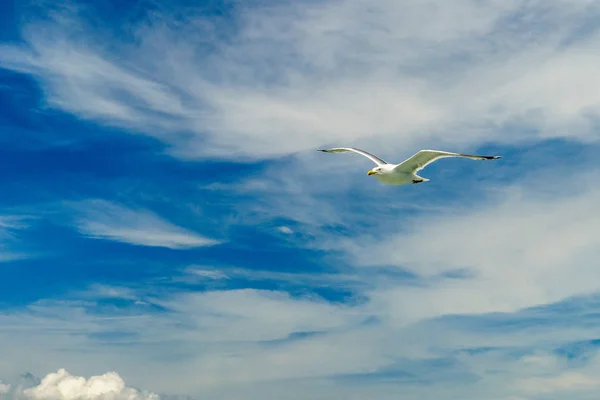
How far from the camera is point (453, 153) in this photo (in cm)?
6531

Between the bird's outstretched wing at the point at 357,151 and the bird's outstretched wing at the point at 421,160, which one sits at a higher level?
the bird's outstretched wing at the point at 357,151

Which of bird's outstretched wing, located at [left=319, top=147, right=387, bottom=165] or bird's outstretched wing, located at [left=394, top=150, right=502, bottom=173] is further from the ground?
bird's outstretched wing, located at [left=319, top=147, right=387, bottom=165]

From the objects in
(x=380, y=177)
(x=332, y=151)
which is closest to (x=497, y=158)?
(x=380, y=177)

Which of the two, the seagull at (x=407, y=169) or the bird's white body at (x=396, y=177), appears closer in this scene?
the seagull at (x=407, y=169)

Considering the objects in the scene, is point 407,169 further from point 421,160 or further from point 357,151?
point 357,151

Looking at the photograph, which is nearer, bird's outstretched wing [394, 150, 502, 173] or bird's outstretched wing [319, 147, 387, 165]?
bird's outstretched wing [394, 150, 502, 173]

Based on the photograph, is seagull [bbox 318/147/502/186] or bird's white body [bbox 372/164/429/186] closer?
seagull [bbox 318/147/502/186]

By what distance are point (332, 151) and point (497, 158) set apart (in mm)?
35959

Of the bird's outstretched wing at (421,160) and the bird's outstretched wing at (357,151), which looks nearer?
the bird's outstretched wing at (421,160)

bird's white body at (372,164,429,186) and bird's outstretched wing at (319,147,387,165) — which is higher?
bird's outstretched wing at (319,147,387,165)

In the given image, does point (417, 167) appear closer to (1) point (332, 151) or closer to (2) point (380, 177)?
(2) point (380, 177)

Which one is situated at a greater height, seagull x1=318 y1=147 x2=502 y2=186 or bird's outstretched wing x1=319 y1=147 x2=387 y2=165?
bird's outstretched wing x1=319 y1=147 x2=387 y2=165

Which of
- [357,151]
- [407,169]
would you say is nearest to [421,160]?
[407,169]

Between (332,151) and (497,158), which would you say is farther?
(332,151)
